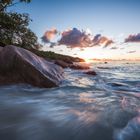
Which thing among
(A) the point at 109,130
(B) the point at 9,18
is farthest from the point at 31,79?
(B) the point at 9,18

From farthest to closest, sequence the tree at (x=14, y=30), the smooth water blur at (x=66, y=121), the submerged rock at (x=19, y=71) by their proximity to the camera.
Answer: the tree at (x=14, y=30), the submerged rock at (x=19, y=71), the smooth water blur at (x=66, y=121)

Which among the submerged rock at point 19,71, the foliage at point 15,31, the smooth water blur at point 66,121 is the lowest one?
the smooth water blur at point 66,121

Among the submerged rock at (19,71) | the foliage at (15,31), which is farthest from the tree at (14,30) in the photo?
the submerged rock at (19,71)

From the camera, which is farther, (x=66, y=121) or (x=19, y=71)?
(x=19, y=71)

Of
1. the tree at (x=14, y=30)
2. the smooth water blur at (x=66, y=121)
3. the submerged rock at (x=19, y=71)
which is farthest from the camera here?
the tree at (x=14, y=30)

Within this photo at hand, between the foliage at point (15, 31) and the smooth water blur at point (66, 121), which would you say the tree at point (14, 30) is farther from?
the smooth water blur at point (66, 121)

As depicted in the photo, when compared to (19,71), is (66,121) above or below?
below

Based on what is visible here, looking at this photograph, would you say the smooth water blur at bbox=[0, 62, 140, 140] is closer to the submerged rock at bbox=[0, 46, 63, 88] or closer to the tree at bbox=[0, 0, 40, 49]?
the submerged rock at bbox=[0, 46, 63, 88]

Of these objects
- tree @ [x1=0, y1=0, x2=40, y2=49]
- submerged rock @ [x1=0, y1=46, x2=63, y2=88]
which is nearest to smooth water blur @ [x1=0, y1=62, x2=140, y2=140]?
submerged rock @ [x1=0, y1=46, x2=63, y2=88]

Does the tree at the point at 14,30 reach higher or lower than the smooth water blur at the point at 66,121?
higher

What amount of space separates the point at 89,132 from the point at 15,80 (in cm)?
293

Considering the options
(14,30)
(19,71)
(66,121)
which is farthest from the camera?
(14,30)

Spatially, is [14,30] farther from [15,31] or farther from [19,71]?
[19,71]

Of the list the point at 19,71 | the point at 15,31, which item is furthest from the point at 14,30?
the point at 19,71
